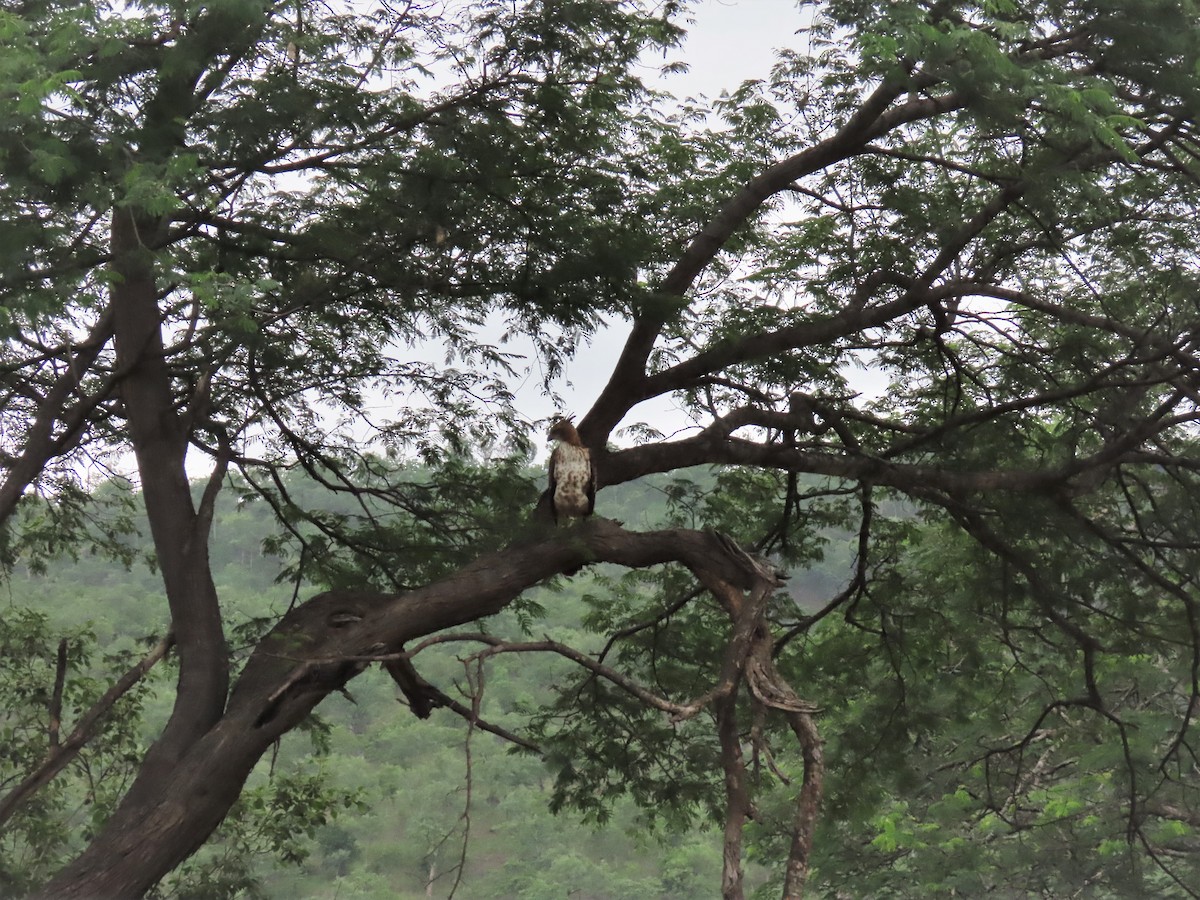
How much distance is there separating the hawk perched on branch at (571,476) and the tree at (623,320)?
16 centimetres

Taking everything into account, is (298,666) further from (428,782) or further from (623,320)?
(428,782)

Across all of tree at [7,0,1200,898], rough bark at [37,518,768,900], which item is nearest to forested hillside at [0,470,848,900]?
tree at [7,0,1200,898]

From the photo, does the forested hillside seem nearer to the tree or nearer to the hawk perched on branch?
the tree

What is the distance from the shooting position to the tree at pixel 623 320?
151 inches

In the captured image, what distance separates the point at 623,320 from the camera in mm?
5223

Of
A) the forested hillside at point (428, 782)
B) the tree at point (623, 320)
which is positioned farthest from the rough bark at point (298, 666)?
the forested hillside at point (428, 782)

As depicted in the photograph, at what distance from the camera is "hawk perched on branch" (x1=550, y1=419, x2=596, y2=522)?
14.7 ft

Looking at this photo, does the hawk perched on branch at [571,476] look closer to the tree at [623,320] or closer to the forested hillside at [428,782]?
the tree at [623,320]

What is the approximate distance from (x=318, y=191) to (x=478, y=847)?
1947cm

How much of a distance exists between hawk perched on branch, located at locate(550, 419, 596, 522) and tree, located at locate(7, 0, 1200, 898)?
6.4 inches

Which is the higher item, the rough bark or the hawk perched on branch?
the hawk perched on branch

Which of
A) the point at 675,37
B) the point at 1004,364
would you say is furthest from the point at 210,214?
the point at 1004,364

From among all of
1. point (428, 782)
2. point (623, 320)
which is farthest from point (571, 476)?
point (428, 782)

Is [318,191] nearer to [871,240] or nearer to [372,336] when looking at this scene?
[372,336]
